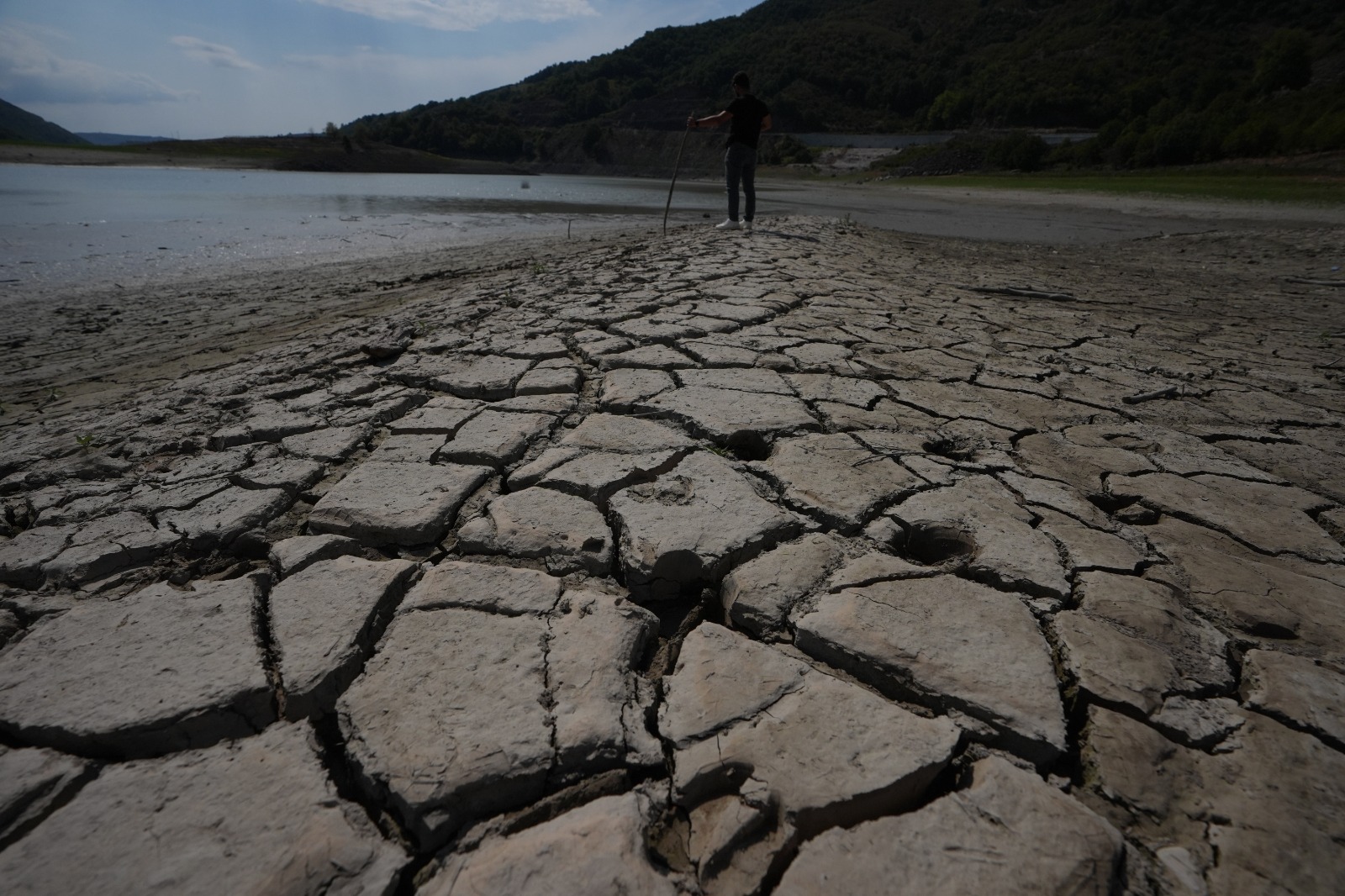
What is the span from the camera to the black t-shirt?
246 inches

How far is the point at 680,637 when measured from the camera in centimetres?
119

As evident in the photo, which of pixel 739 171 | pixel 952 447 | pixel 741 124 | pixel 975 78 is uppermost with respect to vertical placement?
pixel 975 78

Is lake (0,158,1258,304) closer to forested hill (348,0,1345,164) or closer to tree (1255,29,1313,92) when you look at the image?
forested hill (348,0,1345,164)

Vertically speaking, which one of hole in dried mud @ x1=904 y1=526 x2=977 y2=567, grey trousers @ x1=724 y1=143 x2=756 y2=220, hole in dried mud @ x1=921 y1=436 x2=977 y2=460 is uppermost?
grey trousers @ x1=724 y1=143 x2=756 y2=220

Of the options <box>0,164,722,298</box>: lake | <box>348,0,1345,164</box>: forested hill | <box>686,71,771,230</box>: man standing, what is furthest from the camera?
<box>348,0,1345,164</box>: forested hill

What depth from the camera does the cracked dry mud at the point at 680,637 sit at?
2.64ft

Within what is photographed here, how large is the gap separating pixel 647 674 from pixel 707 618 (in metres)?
0.20

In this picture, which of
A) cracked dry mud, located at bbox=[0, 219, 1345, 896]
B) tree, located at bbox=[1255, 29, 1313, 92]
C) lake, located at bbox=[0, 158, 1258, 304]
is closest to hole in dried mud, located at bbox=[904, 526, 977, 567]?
A: cracked dry mud, located at bbox=[0, 219, 1345, 896]

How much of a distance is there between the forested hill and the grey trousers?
1741 cm

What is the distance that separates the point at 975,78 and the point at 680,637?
208 feet

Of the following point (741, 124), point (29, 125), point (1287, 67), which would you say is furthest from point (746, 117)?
point (29, 125)

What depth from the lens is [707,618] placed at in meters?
1.25

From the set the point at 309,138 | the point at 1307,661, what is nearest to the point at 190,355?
the point at 1307,661

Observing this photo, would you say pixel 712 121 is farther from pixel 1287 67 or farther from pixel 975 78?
pixel 975 78
